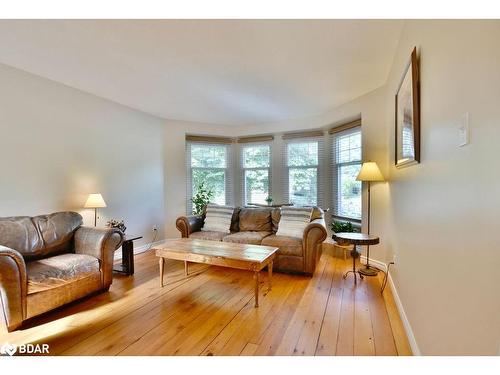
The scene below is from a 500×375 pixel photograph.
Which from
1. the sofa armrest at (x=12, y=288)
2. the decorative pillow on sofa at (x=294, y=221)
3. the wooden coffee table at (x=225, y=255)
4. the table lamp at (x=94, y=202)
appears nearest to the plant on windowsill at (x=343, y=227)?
the decorative pillow on sofa at (x=294, y=221)

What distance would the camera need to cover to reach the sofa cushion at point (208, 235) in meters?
3.51

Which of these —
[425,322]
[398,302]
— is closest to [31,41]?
[425,322]

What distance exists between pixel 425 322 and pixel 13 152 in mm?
4029

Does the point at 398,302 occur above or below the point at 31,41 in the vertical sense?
below

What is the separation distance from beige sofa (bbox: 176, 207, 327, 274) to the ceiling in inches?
69.7

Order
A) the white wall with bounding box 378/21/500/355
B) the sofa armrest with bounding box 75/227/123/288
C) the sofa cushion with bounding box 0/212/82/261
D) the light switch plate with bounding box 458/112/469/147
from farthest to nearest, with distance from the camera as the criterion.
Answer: the sofa armrest with bounding box 75/227/123/288
the sofa cushion with bounding box 0/212/82/261
the light switch plate with bounding box 458/112/469/147
the white wall with bounding box 378/21/500/355

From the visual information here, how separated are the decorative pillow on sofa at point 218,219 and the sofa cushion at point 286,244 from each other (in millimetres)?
788

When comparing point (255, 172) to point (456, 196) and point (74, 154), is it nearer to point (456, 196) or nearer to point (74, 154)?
point (74, 154)

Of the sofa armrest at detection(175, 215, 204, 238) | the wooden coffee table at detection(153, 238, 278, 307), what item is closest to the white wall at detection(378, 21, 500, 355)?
→ the wooden coffee table at detection(153, 238, 278, 307)

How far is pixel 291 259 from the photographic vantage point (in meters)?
3.08

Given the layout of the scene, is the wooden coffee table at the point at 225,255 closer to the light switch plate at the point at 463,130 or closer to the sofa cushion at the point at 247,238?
the sofa cushion at the point at 247,238

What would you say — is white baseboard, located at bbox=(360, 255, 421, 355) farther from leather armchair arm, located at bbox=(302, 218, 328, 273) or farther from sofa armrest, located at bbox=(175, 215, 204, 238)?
sofa armrest, located at bbox=(175, 215, 204, 238)

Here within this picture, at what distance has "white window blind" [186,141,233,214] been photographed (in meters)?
4.93
